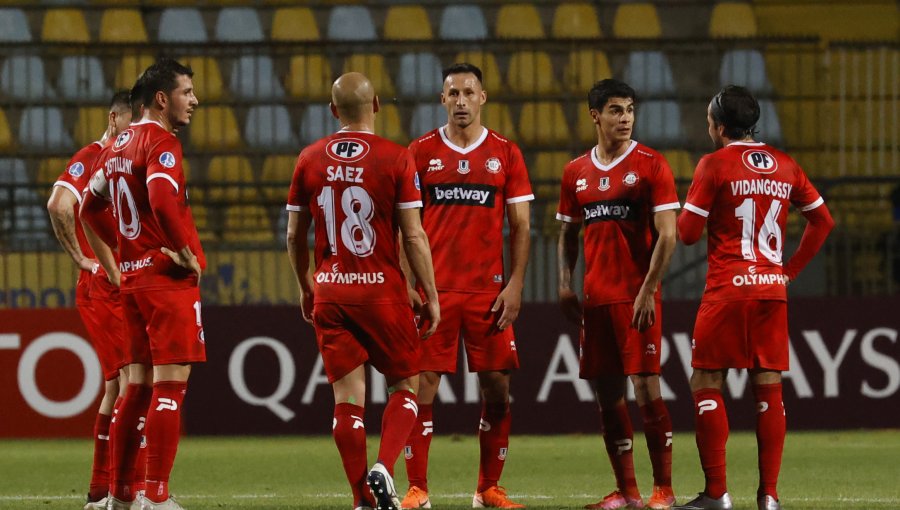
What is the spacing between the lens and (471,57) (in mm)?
14453

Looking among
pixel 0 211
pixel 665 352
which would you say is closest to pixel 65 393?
pixel 0 211

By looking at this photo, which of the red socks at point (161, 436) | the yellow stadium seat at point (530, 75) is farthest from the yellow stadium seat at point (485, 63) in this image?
the red socks at point (161, 436)

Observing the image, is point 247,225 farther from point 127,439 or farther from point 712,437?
point 712,437

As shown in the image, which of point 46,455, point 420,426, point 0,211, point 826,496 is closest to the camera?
point 420,426

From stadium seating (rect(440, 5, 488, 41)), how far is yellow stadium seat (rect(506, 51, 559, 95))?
0.83 meters

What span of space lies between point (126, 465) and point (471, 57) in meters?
8.66

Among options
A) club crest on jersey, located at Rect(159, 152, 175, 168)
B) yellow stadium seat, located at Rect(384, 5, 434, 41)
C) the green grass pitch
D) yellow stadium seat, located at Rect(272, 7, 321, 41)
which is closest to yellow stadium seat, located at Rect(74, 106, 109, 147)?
yellow stadium seat, located at Rect(272, 7, 321, 41)

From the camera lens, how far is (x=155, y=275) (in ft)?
20.9

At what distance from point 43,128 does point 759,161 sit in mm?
9998

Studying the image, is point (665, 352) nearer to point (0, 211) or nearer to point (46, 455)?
point (46, 455)

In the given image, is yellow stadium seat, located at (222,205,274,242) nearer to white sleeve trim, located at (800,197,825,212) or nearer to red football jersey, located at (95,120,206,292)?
red football jersey, located at (95,120,206,292)

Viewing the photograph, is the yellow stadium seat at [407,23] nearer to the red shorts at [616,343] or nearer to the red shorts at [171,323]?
the red shorts at [616,343]

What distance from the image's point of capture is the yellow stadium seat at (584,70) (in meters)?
14.6

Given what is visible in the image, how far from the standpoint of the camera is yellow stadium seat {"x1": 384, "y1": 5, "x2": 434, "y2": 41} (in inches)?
631
